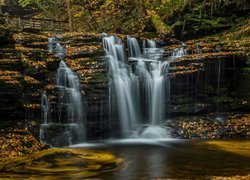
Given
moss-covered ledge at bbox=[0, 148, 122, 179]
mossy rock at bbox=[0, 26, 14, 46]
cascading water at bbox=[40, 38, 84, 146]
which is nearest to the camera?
moss-covered ledge at bbox=[0, 148, 122, 179]

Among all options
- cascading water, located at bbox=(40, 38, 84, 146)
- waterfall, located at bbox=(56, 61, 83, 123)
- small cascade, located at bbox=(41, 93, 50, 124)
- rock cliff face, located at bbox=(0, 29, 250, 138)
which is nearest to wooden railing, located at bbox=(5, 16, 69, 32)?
rock cliff face, located at bbox=(0, 29, 250, 138)

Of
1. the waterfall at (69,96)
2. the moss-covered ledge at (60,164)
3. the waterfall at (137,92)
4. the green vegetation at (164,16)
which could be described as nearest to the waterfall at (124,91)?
the waterfall at (137,92)

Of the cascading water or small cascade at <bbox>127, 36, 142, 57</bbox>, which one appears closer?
the cascading water

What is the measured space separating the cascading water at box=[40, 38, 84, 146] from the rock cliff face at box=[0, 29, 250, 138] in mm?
266

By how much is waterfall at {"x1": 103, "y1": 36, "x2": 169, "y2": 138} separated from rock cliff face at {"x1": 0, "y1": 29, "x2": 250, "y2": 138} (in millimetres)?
479

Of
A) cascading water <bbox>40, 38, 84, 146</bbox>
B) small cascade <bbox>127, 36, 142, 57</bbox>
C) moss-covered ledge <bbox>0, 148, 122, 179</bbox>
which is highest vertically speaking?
small cascade <bbox>127, 36, 142, 57</bbox>

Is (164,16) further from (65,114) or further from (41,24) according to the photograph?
(65,114)

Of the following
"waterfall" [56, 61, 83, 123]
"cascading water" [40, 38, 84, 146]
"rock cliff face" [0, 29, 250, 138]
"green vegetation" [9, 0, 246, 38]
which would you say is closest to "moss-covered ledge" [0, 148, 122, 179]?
"cascading water" [40, 38, 84, 146]

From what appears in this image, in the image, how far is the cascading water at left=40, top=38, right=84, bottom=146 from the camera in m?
13.2

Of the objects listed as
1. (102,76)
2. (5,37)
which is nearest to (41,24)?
(5,37)

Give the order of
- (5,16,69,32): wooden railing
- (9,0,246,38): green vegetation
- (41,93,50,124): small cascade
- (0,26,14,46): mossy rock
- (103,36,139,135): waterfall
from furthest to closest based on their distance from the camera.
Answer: (5,16,69,32): wooden railing → (9,0,246,38): green vegetation → (103,36,139,135): waterfall → (0,26,14,46): mossy rock → (41,93,50,124): small cascade

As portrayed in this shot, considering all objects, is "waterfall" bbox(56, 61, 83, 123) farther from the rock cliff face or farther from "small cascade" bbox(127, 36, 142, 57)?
"small cascade" bbox(127, 36, 142, 57)

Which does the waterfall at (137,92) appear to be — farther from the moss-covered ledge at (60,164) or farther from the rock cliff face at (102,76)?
the moss-covered ledge at (60,164)

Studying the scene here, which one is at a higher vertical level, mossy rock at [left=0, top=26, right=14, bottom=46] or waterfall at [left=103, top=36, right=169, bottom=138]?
mossy rock at [left=0, top=26, right=14, bottom=46]
